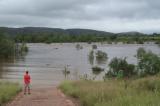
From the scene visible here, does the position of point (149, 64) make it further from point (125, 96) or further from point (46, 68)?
point (46, 68)

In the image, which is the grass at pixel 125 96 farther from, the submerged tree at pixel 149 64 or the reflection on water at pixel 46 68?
the reflection on water at pixel 46 68

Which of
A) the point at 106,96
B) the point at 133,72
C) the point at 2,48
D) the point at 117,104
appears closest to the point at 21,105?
the point at 106,96

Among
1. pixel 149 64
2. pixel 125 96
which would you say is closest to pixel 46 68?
pixel 149 64

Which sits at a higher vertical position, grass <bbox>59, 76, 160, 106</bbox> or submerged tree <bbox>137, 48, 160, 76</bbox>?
grass <bbox>59, 76, 160, 106</bbox>

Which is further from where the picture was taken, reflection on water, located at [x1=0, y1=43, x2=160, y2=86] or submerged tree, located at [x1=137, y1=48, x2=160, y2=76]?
reflection on water, located at [x1=0, y1=43, x2=160, y2=86]

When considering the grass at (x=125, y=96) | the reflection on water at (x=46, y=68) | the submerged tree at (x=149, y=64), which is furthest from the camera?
the reflection on water at (x=46, y=68)

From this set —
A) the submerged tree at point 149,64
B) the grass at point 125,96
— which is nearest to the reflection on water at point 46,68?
the submerged tree at point 149,64

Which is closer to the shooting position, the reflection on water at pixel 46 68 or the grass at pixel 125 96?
the grass at pixel 125 96

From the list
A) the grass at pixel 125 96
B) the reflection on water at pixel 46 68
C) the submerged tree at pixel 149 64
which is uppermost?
the grass at pixel 125 96

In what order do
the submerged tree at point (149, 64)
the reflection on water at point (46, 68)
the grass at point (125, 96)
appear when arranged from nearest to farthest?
the grass at point (125, 96)
the submerged tree at point (149, 64)
the reflection on water at point (46, 68)

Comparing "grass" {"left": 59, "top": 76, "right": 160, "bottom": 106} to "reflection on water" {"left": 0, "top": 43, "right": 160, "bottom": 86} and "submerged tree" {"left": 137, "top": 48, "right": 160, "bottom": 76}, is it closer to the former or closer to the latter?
"submerged tree" {"left": 137, "top": 48, "right": 160, "bottom": 76}

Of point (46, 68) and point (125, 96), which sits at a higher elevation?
point (125, 96)

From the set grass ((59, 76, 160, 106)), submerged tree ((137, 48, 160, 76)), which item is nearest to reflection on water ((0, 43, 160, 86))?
submerged tree ((137, 48, 160, 76))

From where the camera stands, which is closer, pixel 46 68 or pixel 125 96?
pixel 125 96
